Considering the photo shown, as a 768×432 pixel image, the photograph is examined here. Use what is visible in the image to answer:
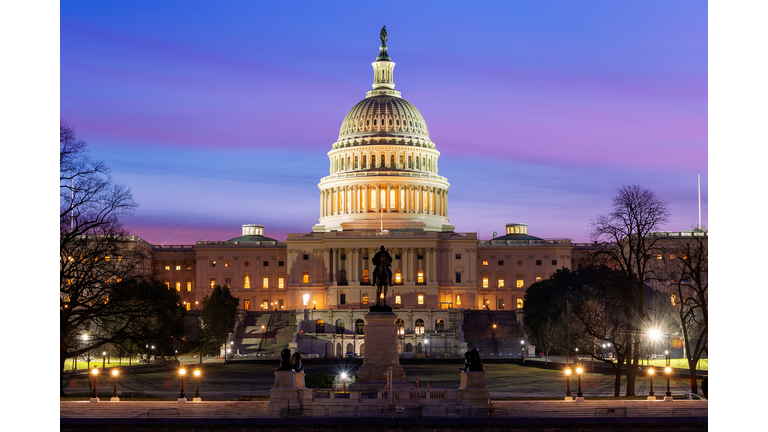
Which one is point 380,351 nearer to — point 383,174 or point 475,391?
point 475,391

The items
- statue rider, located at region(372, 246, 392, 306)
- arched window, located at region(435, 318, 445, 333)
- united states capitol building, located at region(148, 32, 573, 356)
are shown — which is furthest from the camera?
united states capitol building, located at region(148, 32, 573, 356)

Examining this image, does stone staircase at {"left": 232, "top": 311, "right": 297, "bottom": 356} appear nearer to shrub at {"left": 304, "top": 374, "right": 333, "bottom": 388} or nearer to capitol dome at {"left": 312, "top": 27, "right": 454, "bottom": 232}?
capitol dome at {"left": 312, "top": 27, "right": 454, "bottom": 232}

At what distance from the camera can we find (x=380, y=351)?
1763 inches

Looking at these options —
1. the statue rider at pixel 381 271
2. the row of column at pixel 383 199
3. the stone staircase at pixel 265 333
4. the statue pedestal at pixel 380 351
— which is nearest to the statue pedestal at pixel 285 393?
the statue pedestal at pixel 380 351

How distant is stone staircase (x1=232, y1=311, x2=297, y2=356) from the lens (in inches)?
4109

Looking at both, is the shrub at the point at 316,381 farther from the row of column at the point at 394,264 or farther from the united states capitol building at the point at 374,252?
the row of column at the point at 394,264

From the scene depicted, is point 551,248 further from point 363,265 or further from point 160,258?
point 160,258

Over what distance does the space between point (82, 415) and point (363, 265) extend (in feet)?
332

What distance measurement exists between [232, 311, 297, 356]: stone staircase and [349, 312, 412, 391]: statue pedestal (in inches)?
2240

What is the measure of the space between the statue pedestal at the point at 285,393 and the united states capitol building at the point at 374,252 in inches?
3059

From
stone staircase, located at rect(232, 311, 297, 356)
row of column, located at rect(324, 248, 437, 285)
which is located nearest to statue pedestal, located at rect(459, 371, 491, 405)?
stone staircase, located at rect(232, 311, 297, 356)

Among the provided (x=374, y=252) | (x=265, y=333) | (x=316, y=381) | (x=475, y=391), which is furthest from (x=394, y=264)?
(x=475, y=391)

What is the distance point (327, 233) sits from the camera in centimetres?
14150
